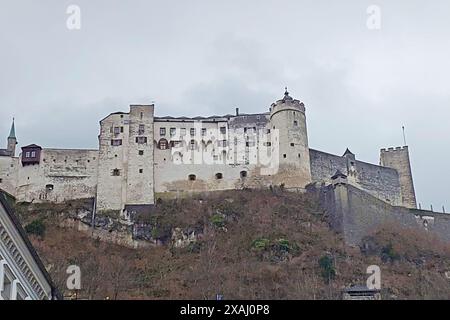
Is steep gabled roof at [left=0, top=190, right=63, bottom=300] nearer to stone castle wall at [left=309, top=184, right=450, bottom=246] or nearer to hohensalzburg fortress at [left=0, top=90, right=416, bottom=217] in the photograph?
stone castle wall at [left=309, top=184, right=450, bottom=246]

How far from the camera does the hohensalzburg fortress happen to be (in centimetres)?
6234

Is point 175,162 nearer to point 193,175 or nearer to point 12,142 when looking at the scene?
point 193,175

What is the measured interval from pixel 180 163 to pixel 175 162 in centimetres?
45

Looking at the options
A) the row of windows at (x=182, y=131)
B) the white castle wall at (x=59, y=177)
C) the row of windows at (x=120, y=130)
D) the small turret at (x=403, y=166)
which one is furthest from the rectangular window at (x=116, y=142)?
the small turret at (x=403, y=166)

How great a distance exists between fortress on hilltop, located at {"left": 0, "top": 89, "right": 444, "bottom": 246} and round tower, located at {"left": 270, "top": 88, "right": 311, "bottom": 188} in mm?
88

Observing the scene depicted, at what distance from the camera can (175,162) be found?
6412 cm

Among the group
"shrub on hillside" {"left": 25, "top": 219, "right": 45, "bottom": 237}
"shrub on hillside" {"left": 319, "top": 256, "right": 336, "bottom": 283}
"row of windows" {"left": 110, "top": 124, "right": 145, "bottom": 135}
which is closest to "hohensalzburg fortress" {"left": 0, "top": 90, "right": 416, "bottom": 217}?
"row of windows" {"left": 110, "top": 124, "right": 145, "bottom": 135}

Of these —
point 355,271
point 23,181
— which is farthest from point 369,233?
point 23,181

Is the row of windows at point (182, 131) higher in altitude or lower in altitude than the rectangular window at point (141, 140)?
higher

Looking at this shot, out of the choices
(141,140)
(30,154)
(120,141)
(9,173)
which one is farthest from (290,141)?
(9,173)

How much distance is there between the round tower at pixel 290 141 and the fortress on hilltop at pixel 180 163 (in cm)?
9

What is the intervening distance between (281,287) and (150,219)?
58.7 ft

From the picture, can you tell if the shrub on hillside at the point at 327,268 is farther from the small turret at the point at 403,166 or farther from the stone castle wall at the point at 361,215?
the small turret at the point at 403,166

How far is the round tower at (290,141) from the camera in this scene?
63.7 meters
